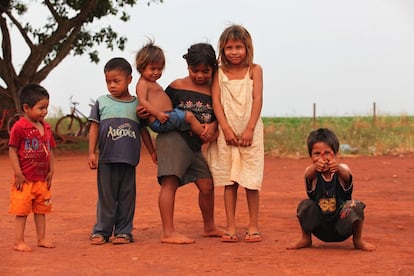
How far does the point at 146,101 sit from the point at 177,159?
53 cm

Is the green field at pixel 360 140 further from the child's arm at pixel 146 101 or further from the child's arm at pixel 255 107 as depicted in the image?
the child's arm at pixel 146 101

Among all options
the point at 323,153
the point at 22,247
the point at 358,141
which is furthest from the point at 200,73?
the point at 358,141

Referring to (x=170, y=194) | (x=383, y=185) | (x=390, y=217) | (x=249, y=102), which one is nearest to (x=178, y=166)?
(x=170, y=194)

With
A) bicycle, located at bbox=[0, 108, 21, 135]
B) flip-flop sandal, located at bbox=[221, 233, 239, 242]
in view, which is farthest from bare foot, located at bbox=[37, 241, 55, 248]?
bicycle, located at bbox=[0, 108, 21, 135]

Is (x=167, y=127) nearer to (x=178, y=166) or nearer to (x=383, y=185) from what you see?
(x=178, y=166)

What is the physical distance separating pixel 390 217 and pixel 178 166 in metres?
2.48

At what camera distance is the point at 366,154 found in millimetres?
16516

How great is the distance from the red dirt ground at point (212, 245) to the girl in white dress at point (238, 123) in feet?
1.35

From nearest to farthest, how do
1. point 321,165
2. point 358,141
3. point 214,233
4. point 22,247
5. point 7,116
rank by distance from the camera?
point 321,165 < point 22,247 < point 214,233 < point 358,141 < point 7,116

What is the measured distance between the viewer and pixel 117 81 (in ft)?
20.5

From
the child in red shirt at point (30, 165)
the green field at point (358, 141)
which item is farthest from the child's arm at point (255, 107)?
the green field at point (358, 141)

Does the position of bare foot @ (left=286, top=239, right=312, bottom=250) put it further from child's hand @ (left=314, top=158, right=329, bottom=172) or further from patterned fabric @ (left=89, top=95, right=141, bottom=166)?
patterned fabric @ (left=89, top=95, right=141, bottom=166)

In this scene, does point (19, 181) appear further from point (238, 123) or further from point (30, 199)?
point (238, 123)

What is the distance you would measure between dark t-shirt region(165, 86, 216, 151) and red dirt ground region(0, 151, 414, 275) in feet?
2.80
